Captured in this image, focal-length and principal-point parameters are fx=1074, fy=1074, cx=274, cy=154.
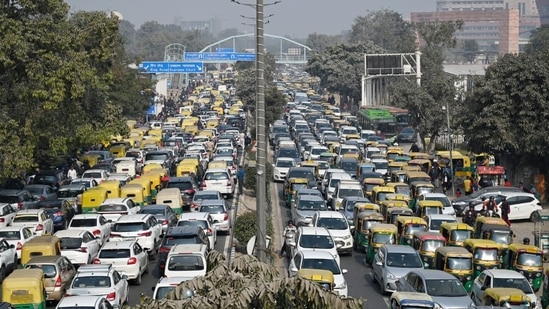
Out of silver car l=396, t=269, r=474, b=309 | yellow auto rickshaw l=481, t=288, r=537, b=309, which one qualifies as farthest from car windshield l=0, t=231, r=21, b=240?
yellow auto rickshaw l=481, t=288, r=537, b=309

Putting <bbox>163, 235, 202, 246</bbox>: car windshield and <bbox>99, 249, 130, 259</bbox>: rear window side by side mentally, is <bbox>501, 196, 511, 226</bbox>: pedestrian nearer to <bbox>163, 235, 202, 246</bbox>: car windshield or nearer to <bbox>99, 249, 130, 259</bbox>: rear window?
<bbox>163, 235, 202, 246</bbox>: car windshield

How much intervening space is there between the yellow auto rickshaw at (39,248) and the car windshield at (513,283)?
11.4 meters

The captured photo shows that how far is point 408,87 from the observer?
218 ft

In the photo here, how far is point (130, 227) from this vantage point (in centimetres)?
3141

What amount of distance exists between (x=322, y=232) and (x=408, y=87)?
3708 cm

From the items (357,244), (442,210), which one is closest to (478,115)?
(442,210)

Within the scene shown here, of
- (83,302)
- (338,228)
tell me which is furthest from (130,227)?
(83,302)

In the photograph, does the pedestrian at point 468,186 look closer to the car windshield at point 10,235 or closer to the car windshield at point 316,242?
the car windshield at point 316,242

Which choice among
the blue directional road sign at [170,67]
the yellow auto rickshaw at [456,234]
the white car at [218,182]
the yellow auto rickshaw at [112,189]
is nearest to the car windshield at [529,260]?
the yellow auto rickshaw at [456,234]

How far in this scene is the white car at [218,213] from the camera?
35.8 m

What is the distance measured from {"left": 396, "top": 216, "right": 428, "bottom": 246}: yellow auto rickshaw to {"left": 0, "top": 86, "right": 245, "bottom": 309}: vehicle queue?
18.8 feet

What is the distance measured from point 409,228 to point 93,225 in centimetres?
948

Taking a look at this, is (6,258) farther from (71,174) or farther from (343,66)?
(343,66)

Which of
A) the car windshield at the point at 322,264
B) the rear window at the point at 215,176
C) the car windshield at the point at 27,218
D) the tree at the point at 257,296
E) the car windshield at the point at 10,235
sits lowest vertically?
the car windshield at the point at 322,264
